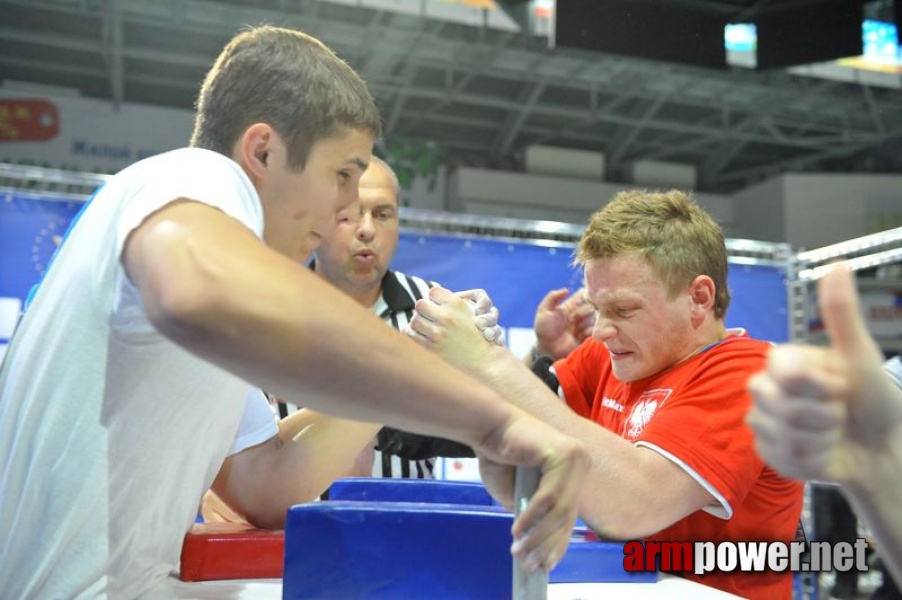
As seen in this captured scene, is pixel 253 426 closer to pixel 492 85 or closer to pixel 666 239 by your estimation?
pixel 666 239

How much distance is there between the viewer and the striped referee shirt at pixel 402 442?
1658mm

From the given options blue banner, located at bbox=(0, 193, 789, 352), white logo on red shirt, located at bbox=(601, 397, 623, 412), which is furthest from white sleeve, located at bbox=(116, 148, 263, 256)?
blue banner, located at bbox=(0, 193, 789, 352)

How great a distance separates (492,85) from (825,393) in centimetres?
959

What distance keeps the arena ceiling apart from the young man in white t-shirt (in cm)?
487

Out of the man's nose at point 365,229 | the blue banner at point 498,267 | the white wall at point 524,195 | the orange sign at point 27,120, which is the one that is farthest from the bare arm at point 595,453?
the white wall at point 524,195

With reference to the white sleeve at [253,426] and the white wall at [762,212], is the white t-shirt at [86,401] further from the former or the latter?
the white wall at [762,212]

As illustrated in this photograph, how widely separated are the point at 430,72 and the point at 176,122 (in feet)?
9.48

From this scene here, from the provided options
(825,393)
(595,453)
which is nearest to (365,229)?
(595,453)

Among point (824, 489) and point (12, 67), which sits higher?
point (12, 67)

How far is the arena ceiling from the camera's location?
7645 millimetres

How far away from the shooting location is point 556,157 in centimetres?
1114

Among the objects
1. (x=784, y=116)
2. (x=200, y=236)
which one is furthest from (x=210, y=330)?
(x=784, y=116)

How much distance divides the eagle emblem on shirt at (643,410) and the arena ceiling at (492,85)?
4.45m

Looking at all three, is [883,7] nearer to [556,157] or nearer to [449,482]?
[556,157]
